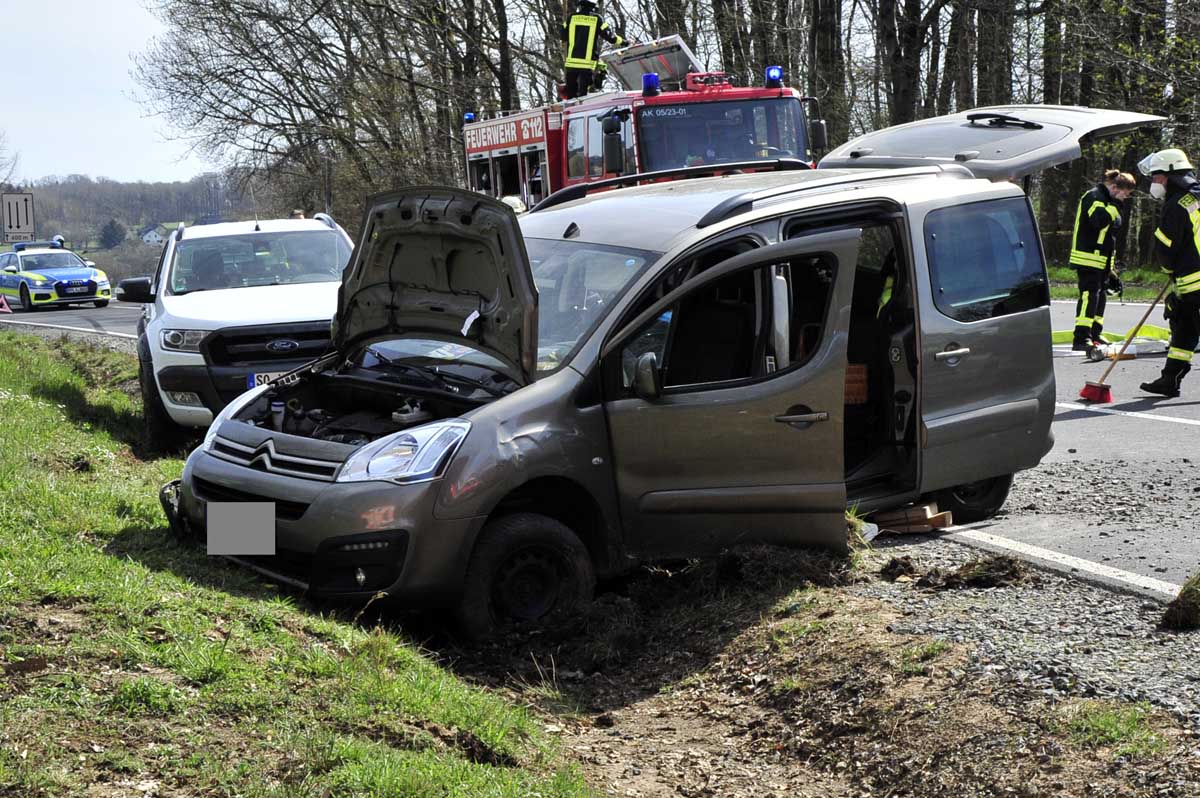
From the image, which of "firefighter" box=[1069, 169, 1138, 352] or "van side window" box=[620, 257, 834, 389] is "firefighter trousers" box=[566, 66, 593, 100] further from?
"van side window" box=[620, 257, 834, 389]

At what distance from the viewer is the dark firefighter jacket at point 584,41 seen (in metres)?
17.5

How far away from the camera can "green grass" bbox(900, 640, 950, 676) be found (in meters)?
4.81

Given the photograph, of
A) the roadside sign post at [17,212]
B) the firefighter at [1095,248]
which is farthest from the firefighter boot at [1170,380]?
the roadside sign post at [17,212]

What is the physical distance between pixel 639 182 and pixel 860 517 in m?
3.25

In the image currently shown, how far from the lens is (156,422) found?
9.73 metres

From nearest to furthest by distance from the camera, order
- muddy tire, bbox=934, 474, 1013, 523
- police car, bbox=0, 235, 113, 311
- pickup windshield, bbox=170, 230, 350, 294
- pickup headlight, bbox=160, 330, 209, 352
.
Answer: muddy tire, bbox=934, 474, 1013, 523 < pickup headlight, bbox=160, 330, 209, 352 < pickup windshield, bbox=170, 230, 350, 294 < police car, bbox=0, 235, 113, 311

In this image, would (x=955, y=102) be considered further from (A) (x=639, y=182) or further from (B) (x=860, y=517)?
(B) (x=860, y=517)

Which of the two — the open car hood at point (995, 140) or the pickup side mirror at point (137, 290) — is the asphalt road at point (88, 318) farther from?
the open car hood at point (995, 140)

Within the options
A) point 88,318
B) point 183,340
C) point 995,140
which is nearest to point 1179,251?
point 995,140

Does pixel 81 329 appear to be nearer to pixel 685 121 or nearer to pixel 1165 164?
pixel 685 121

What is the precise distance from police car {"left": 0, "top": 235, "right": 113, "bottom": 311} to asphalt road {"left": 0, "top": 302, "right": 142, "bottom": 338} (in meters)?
0.34

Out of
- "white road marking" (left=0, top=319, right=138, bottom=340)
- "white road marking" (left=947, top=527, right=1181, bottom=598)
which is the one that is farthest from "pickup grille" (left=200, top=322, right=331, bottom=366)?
"white road marking" (left=0, top=319, right=138, bottom=340)

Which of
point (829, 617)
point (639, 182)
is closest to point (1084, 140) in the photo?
A: point (639, 182)

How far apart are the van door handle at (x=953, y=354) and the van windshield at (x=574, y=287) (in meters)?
1.76
